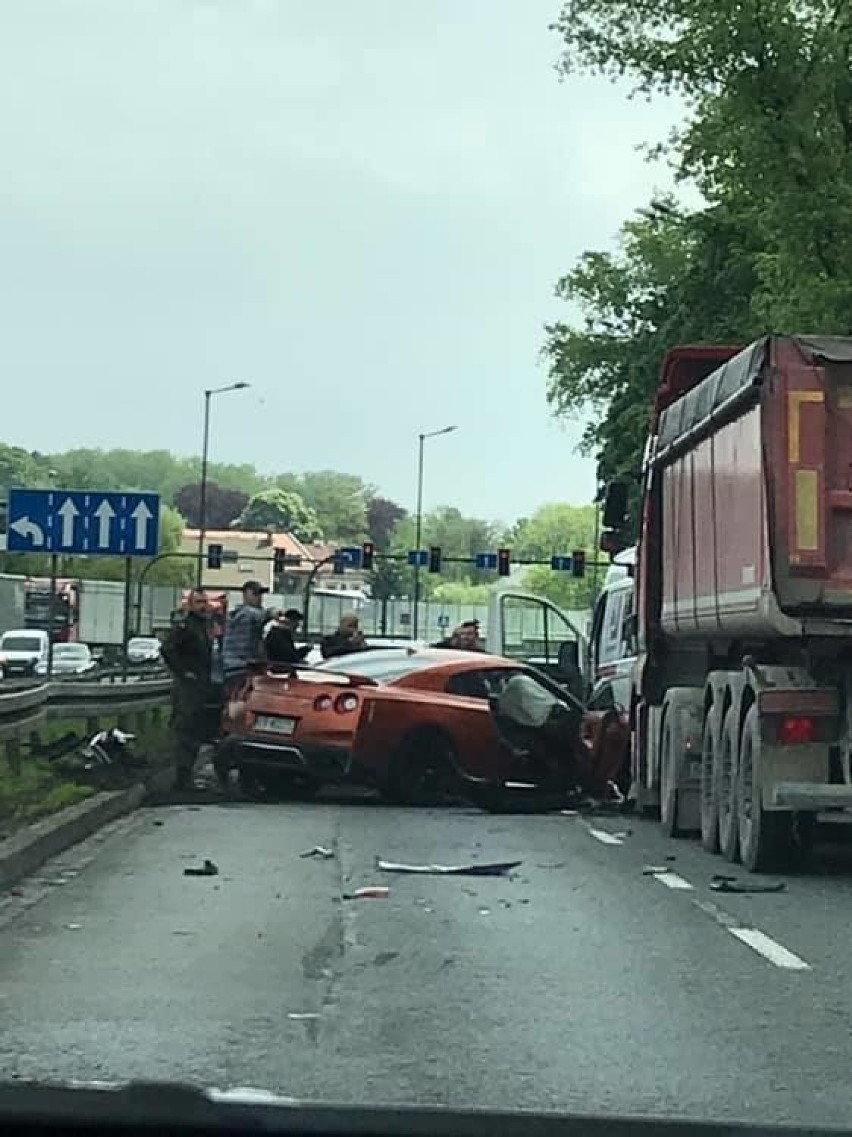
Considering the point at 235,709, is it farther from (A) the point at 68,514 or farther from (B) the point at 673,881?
(B) the point at 673,881

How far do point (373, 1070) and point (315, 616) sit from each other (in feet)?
292

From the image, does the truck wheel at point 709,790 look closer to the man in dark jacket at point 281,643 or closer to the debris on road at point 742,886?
the debris on road at point 742,886

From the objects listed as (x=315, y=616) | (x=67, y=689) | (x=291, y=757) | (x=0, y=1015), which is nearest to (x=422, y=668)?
(x=291, y=757)

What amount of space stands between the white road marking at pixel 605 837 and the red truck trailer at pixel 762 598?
466 millimetres

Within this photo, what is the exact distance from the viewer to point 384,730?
824 inches

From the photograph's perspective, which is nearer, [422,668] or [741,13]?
[422,668]

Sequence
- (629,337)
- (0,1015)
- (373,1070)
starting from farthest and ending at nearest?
(629,337), (0,1015), (373,1070)

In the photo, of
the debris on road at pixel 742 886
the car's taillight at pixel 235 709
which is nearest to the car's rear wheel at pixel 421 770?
the car's taillight at pixel 235 709

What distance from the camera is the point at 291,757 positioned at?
2098 centimetres

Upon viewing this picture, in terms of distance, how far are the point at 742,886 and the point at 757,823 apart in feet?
2.64

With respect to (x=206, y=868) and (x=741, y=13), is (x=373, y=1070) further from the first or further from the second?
(x=741, y=13)

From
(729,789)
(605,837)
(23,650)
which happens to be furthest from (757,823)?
(23,650)

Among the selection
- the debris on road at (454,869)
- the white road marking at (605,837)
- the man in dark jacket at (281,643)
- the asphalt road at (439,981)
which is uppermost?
the man in dark jacket at (281,643)

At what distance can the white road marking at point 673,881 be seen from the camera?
46.6ft
